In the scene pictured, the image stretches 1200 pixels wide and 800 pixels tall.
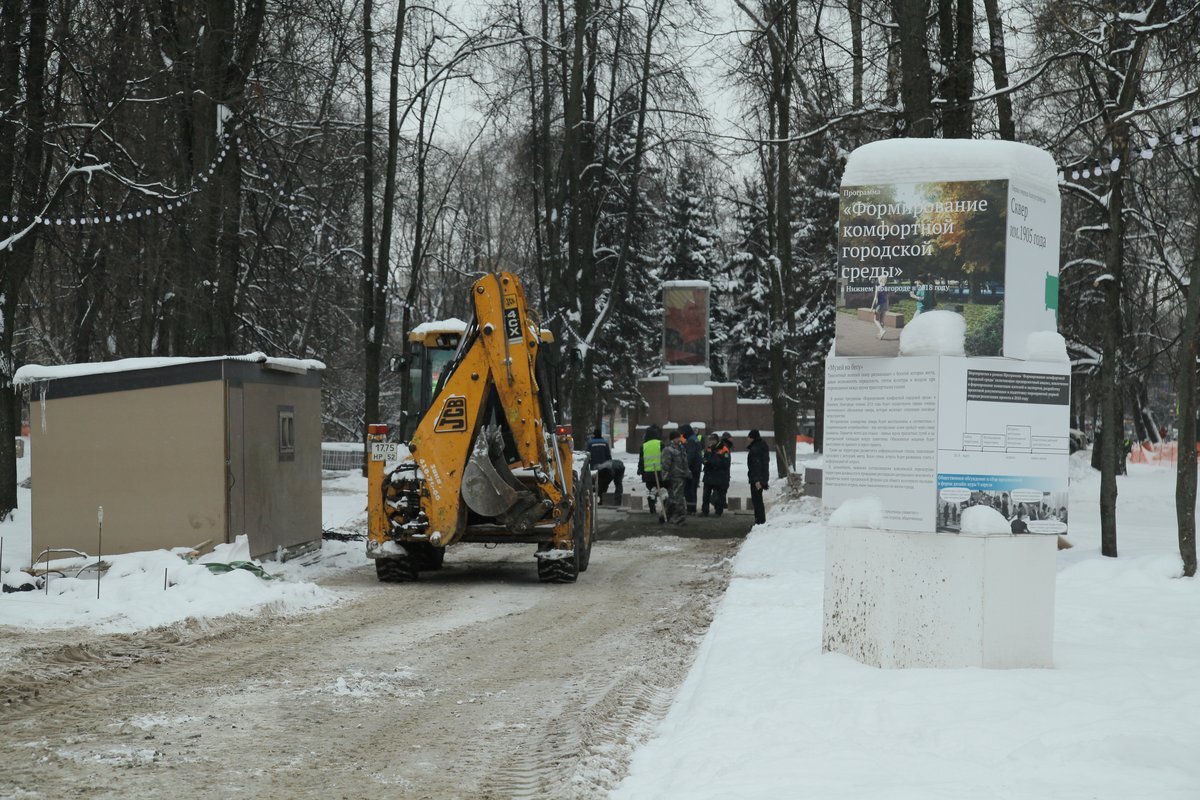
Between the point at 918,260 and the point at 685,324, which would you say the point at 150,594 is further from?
the point at 685,324

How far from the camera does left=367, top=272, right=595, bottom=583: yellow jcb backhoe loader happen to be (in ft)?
45.5

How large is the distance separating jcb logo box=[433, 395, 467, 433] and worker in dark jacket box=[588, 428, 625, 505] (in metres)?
13.7

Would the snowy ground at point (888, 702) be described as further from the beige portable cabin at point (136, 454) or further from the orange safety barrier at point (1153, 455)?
the orange safety barrier at point (1153, 455)

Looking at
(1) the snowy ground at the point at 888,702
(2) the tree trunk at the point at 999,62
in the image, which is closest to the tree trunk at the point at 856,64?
(2) the tree trunk at the point at 999,62

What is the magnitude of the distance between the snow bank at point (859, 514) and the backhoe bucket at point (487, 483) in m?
6.03

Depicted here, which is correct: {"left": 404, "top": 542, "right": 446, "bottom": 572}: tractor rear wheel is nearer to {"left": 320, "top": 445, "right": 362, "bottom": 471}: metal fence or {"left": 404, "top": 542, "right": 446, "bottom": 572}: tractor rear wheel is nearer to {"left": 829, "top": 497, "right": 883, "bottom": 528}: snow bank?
{"left": 829, "top": 497, "right": 883, "bottom": 528}: snow bank

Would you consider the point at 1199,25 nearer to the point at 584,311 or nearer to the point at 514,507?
the point at 514,507

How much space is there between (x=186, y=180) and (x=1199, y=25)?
14525 millimetres

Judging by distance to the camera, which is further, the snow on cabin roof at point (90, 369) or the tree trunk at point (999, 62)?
the tree trunk at point (999, 62)

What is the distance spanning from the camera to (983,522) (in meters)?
7.70

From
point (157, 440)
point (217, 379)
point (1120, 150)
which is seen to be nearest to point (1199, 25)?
point (1120, 150)

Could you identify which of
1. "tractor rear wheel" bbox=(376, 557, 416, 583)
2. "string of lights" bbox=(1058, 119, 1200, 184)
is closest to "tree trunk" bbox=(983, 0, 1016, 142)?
"string of lights" bbox=(1058, 119, 1200, 184)

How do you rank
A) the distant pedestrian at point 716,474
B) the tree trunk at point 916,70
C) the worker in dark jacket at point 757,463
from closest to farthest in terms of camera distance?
the tree trunk at point 916,70
the worker in dark jacket at point 757,463
the distant pedestrian at point 716,474

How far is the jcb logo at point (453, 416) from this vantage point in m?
14.0
